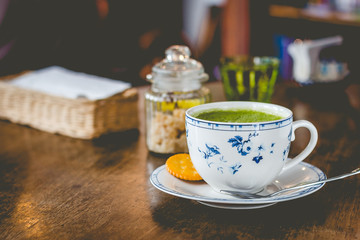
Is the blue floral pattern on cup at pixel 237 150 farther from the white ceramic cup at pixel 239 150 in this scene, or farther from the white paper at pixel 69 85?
the white paper at pixel 69 85

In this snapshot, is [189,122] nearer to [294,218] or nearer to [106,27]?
[294,218]

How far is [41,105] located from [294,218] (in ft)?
2.25

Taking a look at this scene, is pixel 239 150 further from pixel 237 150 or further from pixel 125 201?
pixel 125 201

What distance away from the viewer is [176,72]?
0.84 m

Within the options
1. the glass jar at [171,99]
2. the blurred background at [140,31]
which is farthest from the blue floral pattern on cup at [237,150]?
the blurred background at [140,31]

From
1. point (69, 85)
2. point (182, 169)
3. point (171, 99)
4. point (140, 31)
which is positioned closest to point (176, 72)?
point (171, 99)

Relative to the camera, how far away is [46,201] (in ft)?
2.07

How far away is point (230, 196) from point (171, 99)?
0.30 meters

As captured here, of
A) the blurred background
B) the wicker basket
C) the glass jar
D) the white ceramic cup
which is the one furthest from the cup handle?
the blurred background

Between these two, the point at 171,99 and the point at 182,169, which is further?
the point at 171,99

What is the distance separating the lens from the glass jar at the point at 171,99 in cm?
82

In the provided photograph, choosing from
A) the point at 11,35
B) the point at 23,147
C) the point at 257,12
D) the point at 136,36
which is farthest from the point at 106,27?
the point at 23,147

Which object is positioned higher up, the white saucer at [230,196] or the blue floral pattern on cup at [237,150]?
the blue floral pattern on cup at [237,150]

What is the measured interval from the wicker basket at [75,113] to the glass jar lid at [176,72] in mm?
145
